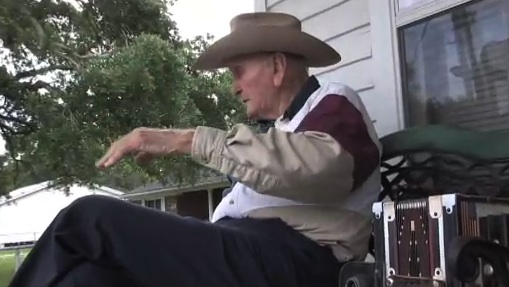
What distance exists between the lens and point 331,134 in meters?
1.66

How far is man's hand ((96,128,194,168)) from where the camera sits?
1.59 m

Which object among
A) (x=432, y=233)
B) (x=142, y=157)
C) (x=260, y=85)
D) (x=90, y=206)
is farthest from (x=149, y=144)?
(x=432, y=233)

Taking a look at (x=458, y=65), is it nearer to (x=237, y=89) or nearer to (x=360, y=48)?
(x=360, y=48)

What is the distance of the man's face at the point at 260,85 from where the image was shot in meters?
1.98

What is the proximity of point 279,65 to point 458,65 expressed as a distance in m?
0.64

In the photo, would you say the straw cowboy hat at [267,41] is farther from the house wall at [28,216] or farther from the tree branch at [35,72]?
the house wall at [28,216]

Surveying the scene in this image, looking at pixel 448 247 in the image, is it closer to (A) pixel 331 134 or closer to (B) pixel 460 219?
(B) pixel 460 219

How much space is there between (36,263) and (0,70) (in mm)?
5278

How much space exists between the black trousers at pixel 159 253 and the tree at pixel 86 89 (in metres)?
3.80

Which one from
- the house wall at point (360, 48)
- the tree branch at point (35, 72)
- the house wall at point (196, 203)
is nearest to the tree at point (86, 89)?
the tree branch at point (35, 72)

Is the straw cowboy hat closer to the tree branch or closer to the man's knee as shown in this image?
the man's knee

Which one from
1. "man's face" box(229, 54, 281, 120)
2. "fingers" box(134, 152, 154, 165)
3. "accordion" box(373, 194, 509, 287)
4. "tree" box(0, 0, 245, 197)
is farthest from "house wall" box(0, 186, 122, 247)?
"accordion" box(373, 194, 509, 287)

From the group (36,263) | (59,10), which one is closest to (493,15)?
(36,263)

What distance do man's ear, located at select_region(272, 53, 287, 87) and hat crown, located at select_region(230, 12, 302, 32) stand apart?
11 centimetres
